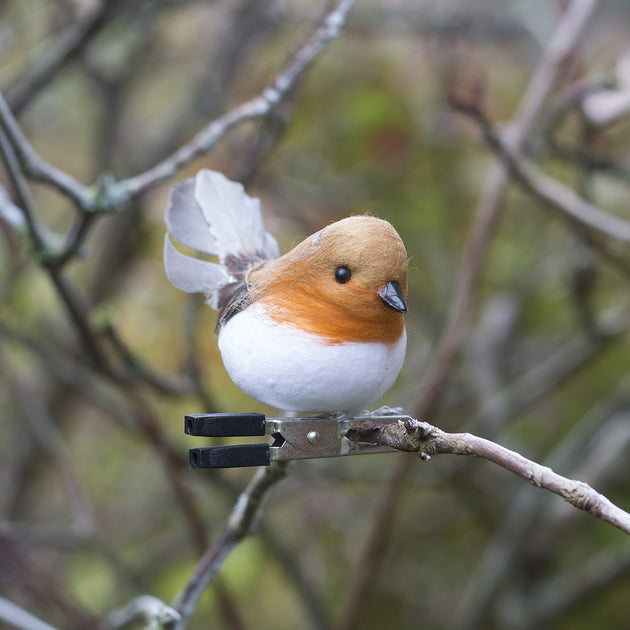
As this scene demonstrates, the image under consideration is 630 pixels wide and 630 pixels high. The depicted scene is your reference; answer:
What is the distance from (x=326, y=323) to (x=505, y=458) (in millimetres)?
151

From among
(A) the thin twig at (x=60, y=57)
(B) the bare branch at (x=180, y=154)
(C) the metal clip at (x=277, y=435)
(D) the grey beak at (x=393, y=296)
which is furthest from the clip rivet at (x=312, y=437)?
(A) the thin twig at (x=60, y=57)

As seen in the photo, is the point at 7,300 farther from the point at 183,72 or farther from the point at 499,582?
the point at 183,72

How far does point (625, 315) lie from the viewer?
1489 millimetres

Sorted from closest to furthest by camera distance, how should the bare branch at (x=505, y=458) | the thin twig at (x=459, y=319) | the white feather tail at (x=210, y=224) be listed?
the bare branch at (x=505, y=458) → the white feather tail at (x=210, y=224) → the thin twig at (x=459, y=319)

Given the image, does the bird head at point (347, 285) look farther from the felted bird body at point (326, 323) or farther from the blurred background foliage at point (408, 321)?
the blurred background foliage at point (408, 321)

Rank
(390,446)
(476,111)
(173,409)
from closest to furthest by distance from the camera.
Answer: (390,446)
(476,111)
(173,409)

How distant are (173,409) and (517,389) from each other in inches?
35.0

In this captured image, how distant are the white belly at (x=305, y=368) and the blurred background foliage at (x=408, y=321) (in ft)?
2.71

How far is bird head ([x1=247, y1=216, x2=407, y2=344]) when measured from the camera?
503 mm

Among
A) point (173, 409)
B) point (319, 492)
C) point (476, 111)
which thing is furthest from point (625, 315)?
point (173, 409)

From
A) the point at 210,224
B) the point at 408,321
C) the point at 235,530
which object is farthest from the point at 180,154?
the point at 408,321

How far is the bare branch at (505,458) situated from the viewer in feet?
1.41

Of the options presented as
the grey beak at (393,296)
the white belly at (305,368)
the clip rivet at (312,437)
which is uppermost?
the grey beak at (393,296)

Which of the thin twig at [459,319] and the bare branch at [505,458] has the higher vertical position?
the thin twig at [459,319]
